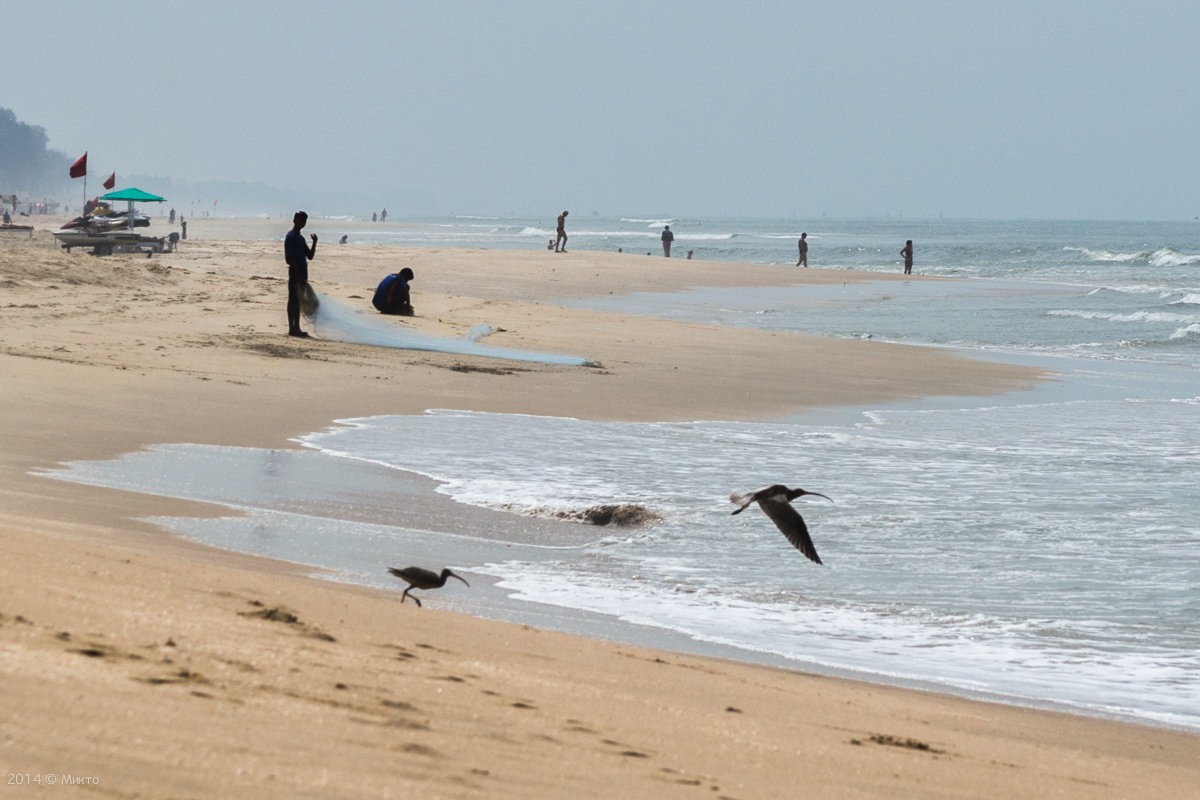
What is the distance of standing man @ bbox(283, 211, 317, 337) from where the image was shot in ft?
47.6

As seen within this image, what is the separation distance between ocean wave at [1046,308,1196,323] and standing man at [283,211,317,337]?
1878 centimetres

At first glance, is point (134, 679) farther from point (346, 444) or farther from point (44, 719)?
point (346, 444)

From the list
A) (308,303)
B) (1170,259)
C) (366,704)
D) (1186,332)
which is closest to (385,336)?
(308,303)

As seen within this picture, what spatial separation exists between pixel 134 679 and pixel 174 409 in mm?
7599

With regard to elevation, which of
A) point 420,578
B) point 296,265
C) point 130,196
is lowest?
point 420,578

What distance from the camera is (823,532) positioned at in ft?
24.1

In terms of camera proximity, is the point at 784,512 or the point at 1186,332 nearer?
the point at 784,512

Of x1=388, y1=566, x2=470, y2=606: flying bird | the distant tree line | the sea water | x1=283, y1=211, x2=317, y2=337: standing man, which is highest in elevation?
the distant tree line

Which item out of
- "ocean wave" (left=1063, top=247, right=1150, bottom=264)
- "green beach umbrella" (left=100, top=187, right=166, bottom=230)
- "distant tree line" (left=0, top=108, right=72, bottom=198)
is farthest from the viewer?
"distant tree line" (left=0, top=108, right=72, bottom=198)

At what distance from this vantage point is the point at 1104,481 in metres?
9.09

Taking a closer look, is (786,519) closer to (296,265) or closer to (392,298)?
(296,265)

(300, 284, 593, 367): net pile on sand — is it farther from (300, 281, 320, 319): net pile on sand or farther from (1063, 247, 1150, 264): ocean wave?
(1063, 247, 1150, 264): ocean wave

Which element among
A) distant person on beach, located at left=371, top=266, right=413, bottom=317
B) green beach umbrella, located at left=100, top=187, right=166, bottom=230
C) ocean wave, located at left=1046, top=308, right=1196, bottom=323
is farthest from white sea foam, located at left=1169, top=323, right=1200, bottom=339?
green beach umbrella, located at left=100, top=187, right=166, bottom=230

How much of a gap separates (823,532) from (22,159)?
7557 inches
